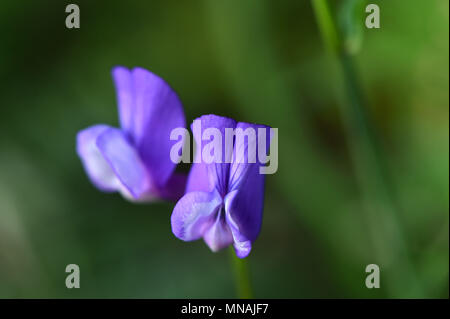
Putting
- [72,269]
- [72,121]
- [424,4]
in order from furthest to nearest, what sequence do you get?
[72,121]
[424,4]
[72,269]

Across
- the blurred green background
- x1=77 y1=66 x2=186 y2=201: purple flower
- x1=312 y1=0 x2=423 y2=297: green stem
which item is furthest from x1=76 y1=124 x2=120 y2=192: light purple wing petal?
the blurred green background

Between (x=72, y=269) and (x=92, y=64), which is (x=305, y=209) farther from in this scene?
(x=92, y=64)

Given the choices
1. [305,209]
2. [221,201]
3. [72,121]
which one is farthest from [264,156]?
[72,121]

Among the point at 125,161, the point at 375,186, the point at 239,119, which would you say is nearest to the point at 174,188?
the point at 125,161

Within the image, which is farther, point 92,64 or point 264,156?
point 92,64

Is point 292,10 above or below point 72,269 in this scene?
above
